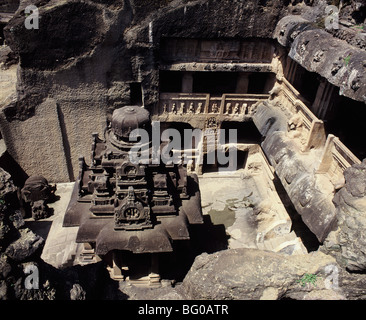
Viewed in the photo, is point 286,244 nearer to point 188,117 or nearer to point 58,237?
point 188,117

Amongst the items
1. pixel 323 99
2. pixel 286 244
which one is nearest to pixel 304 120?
pixel 323 99

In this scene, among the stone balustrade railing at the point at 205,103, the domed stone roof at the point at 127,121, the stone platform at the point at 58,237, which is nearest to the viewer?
the domed stone roof at the point at 127,121

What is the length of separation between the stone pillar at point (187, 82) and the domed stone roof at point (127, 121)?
4.75 metres

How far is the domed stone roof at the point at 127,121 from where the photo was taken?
8008 mm

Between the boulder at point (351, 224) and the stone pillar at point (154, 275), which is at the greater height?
the boulder at point (351, 224)

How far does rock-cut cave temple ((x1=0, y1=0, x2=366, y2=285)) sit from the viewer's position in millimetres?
8172

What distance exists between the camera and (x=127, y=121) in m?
8.00

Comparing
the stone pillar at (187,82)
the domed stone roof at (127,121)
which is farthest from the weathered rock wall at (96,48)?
the domed stone roof at (127,121)

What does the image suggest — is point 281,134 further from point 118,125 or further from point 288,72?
point 118,125

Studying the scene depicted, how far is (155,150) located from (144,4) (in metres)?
5.27

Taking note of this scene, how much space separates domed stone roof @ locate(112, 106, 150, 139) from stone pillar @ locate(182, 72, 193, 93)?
4.75m

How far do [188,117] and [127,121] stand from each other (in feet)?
17.3

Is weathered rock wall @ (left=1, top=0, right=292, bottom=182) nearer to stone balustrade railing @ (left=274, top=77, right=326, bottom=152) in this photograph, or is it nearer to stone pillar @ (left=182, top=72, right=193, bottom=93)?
stone pillar @ (left=182, top=72, right=193, bottom=93)

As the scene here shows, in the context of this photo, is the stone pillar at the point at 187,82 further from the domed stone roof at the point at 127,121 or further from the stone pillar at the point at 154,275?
the stone pillar at the point at 154,275
